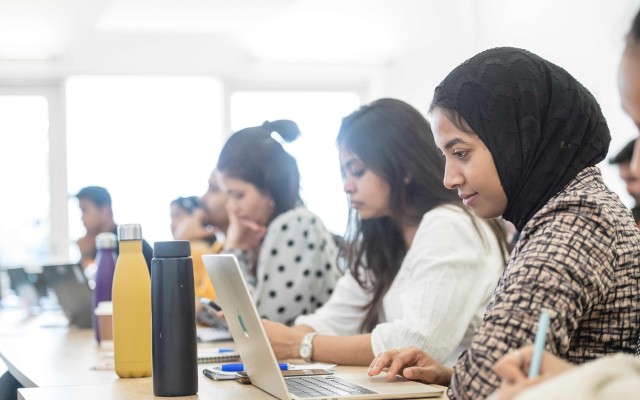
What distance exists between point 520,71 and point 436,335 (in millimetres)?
720

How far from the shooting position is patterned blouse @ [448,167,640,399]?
1114 millimetres

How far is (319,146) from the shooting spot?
23.5 feet

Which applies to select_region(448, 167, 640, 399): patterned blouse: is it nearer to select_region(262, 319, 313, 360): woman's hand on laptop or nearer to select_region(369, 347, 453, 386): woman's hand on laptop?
select_region(369, 347, 453, 386): woman's hand on laptop

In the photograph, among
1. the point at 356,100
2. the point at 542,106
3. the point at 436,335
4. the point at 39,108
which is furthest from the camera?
the point at 356,100

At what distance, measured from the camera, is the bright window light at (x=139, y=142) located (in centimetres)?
676

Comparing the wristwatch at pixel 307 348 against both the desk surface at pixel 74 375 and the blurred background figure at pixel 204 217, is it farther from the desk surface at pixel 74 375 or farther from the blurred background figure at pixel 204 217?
the blurred background figure at pixel 204 217

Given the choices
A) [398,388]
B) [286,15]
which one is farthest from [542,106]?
[286,15]

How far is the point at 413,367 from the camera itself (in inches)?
59.1

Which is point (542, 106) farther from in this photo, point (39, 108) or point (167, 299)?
point (39, 108)

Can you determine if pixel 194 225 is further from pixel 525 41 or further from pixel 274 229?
pixel 525 41

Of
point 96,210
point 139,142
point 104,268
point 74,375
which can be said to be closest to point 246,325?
point 74,375

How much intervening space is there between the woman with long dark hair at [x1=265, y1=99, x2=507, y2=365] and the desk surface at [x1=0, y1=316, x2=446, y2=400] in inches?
6.7

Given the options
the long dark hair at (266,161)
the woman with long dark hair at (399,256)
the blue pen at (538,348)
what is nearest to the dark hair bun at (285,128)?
the long dark hair at (266,161)

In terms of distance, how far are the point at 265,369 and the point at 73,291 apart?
2.03 metres
